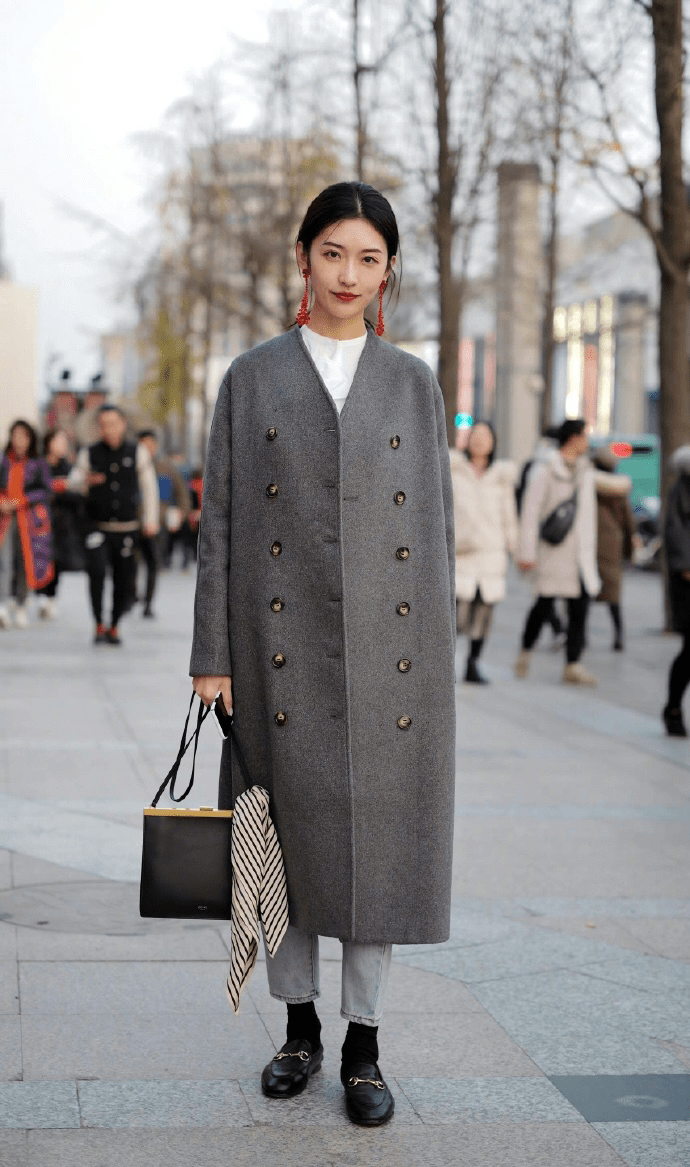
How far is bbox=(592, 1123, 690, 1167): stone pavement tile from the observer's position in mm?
3510

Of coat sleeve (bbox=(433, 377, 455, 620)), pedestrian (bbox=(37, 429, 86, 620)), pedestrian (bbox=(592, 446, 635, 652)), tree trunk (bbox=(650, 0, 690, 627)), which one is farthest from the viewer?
pedestrian (bbox=(592, 446, 635, 652))

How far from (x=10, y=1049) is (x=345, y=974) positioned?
84 cm

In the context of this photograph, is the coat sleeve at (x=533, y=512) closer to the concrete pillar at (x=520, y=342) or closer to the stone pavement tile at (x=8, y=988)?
the stone pavement tile at (x=8, y=988)

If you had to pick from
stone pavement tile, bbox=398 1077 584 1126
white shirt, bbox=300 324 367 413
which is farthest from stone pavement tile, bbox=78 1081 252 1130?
white shirt, bbox=300 324 367 413

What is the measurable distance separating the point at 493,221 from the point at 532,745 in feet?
49.7

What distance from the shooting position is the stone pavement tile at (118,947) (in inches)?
191

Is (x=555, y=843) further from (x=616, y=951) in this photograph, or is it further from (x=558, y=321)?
(x=558, y=321)

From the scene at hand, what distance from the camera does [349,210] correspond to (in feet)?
12.3

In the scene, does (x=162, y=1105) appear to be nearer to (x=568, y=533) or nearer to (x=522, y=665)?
(x=568, y=533)

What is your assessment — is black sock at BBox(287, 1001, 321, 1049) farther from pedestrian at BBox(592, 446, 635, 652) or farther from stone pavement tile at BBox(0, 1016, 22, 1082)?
pedestrian at BBox(592, 446, 635, 652)

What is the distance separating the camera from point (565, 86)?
16922 millimetres

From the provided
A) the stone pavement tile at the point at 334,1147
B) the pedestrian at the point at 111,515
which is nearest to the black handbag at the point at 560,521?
the pedestrian at the point at 111,515

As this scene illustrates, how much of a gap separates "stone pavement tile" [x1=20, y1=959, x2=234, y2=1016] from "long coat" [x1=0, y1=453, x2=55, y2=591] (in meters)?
10.1

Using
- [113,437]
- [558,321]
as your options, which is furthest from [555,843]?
[558,321]
